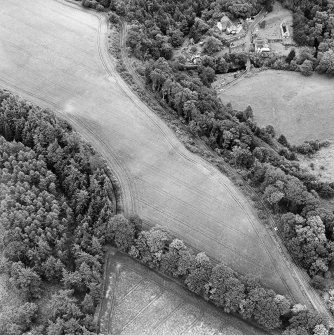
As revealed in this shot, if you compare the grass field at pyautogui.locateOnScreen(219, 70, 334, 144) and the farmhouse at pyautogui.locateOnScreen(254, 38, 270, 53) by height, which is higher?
the farmhouse at pyautogui.locateOnScreen(254, 38, 270, 53)

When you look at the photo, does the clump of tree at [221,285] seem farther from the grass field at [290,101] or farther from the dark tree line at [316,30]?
the dark tree line at [316,30]

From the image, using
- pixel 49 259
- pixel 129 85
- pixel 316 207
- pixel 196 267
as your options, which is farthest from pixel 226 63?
pixel 49 259

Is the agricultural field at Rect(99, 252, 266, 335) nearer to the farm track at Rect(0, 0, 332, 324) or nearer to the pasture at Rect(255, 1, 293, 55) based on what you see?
the farm track at Rect(0, 0, 332, 324)

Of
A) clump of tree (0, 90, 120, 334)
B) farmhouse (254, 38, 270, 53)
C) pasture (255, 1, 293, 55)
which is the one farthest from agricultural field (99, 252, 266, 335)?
pasture (255, 1, 293, 55)

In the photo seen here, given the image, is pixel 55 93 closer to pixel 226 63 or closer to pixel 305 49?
pixel 226 63

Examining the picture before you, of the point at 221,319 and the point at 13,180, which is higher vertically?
the point at 13,180

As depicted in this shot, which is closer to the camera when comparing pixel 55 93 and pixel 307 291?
pixel 307 291

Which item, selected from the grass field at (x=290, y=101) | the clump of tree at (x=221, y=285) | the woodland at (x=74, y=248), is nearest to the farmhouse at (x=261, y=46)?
the grass field at (x=290, y=101)
